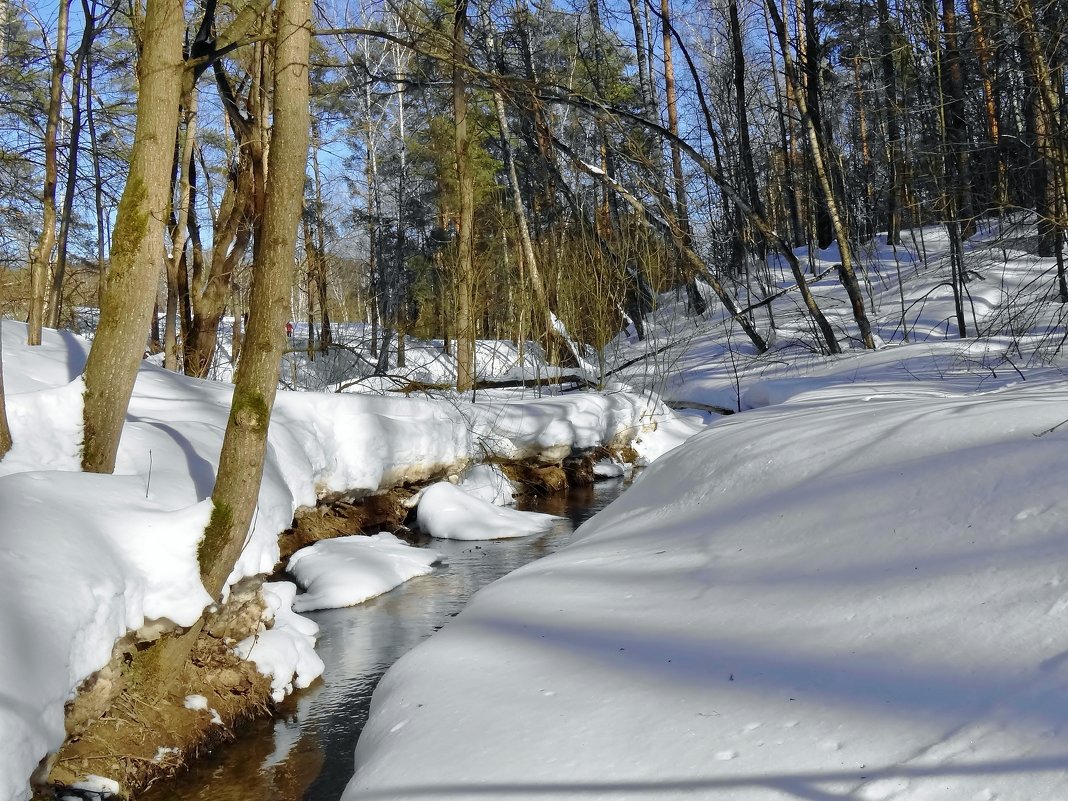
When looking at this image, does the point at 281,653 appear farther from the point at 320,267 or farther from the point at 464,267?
the point at 320,267

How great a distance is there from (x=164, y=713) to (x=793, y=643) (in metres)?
2.80

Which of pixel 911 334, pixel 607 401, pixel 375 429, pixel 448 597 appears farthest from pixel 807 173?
pixel 448 597

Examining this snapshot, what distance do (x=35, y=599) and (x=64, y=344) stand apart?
14.5 feet

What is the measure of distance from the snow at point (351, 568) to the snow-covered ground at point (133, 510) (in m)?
0.04

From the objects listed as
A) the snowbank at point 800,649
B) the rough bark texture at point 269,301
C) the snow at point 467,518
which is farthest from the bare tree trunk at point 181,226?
the snowbank at point 800,649

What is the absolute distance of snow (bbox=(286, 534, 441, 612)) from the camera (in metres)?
6.17

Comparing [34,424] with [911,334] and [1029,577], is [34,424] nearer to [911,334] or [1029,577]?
[1029,577]

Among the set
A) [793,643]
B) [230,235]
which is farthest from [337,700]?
[230,235]

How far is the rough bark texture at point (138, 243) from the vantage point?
4.33 m

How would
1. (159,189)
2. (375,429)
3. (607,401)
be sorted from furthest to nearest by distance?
(607,401) < (375,429) < (159,189)

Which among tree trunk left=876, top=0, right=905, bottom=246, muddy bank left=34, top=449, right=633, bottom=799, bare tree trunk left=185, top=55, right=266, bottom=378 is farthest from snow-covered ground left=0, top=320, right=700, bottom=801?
tree trunk left=876, top=0, right=905, bottom=246

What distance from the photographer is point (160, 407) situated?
20.8 ft

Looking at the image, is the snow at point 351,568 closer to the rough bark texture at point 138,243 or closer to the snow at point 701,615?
the snow at point 701,615

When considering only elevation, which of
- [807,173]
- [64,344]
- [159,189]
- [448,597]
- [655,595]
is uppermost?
[807,173]
